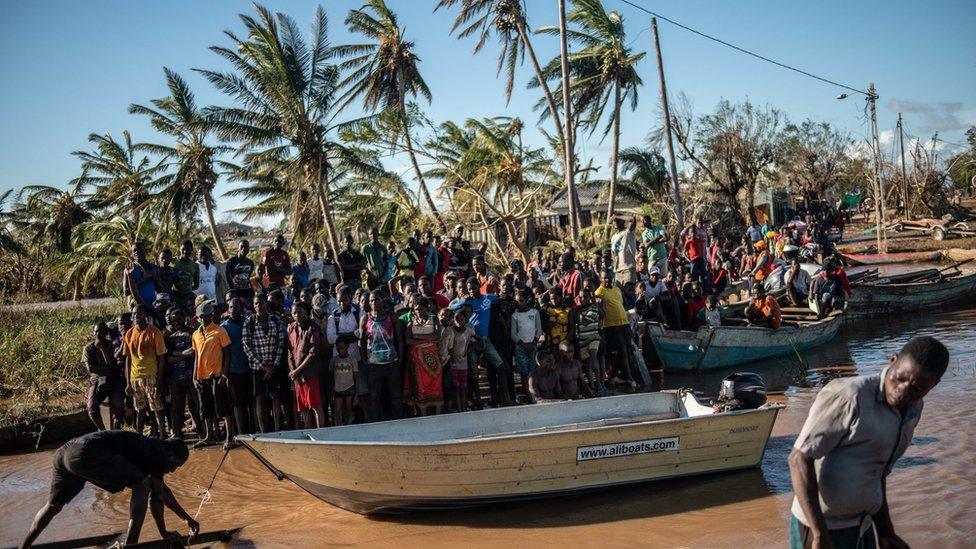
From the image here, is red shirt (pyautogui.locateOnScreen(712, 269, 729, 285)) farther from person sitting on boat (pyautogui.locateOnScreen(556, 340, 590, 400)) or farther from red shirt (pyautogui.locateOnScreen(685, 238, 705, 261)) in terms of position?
person sitting on boat (pyautogui.locateOnScreen(556, 340, 590, 400))

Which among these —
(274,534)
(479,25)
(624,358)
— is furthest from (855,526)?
(479,25)

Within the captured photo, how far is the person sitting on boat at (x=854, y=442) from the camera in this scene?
3129 millimetres

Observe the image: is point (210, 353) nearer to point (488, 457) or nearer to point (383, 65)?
point (488, 457)

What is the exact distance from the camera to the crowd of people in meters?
9.06

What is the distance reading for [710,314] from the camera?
1388 cm

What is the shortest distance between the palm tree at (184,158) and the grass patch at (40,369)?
7.80 m

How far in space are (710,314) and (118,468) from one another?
10.3 m

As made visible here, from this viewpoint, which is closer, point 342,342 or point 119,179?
point 342,342

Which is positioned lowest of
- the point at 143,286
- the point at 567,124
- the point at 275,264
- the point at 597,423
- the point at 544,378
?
the point at 597,423

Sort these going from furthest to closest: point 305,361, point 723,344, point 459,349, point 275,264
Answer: point 723,344, point 275,264, point 459,349, point 305,361

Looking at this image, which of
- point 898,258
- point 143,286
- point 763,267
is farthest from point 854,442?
point 898,258

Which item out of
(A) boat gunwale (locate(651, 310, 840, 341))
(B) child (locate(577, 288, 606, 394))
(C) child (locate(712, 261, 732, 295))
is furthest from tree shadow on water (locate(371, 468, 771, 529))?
(C) child (locate(712, 261, 732, 295))

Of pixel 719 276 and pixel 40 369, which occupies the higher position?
pixel 719 276

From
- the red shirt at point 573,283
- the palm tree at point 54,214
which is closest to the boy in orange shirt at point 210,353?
the red shirt at point 573,283
